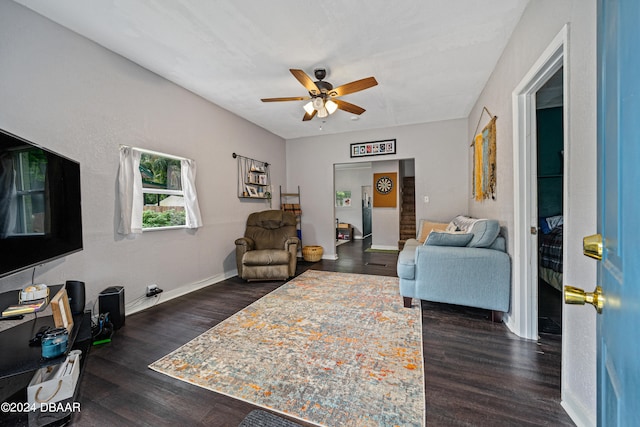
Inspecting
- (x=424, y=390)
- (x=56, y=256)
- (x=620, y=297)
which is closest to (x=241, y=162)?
(x=56, y=256)

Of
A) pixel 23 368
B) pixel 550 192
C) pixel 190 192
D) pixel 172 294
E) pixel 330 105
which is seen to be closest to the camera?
pixel 23 368

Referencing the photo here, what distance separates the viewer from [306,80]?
8.16ft

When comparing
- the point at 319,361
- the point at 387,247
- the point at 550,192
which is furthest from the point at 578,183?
the point at 387,247

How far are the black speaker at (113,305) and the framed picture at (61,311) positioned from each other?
538 millimetres

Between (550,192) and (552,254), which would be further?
(550,192)

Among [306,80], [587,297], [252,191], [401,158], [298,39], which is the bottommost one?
[587,297]

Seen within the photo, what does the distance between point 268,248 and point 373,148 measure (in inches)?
112

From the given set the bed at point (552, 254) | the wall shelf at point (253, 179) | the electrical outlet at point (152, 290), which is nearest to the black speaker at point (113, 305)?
the electrical outlet at point (152, 290)

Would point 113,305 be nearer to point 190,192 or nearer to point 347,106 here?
point 190,192

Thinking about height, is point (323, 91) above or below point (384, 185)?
above

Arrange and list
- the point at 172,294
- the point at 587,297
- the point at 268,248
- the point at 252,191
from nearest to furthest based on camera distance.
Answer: the point at 587,297
the point at 172,294
the point at 268,248
the point at 252,191

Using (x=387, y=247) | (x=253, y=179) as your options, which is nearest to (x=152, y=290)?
(x=253, y=179)

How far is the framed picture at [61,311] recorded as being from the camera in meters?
1.49

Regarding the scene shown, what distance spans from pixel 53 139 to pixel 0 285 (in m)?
1.18
